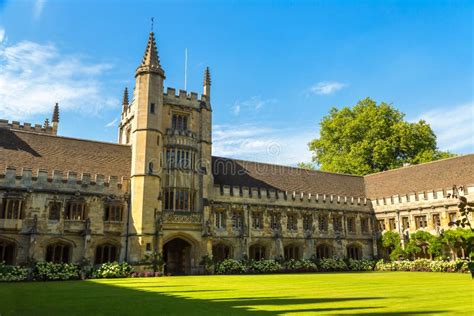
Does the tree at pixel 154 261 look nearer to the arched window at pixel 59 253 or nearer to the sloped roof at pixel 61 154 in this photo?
the arched window at pixel 59 253

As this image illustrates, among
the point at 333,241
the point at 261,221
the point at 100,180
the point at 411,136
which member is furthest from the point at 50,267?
the point at 411,136

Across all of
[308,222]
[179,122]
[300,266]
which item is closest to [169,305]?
[179,122]

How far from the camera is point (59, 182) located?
24.0 metres

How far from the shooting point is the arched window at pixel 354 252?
35.2 m

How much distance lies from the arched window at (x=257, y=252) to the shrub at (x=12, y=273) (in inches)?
605

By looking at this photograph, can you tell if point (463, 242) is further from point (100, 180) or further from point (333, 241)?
point (333, 241)

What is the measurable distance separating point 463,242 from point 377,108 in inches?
1863

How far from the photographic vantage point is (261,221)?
30781 mm

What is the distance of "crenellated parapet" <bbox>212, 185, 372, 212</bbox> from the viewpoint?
96.5ft

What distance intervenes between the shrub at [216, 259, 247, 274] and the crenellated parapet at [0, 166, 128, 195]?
26.4ft

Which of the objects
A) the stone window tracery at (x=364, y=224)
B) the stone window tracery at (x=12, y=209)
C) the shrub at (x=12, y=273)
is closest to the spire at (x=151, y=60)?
the stone window tracery at (x=12, y=209)

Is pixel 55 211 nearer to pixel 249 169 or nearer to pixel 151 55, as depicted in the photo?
pixel 151 55

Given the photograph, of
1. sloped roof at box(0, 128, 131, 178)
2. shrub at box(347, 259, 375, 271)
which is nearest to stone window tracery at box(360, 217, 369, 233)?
shrub at box(347, 259, 375, 271)

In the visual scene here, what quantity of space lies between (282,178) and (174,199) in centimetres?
1150
